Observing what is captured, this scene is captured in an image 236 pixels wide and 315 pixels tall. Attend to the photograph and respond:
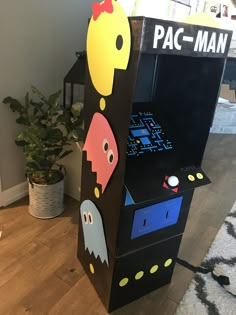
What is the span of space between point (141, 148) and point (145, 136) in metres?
0.05

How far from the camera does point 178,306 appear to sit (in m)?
1.18

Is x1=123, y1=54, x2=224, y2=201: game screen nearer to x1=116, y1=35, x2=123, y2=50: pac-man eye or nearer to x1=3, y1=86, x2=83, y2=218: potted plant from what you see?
x1=116, y1=35, x2=123, y2=50: pac-man eye

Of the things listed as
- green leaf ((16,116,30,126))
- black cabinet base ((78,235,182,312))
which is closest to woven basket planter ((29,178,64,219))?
green leaf ((16,116,30,126))

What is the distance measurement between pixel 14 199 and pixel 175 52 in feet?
4.53

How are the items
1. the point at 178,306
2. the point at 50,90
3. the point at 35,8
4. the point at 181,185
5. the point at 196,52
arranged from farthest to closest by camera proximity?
the point at 50,90 < the point at 35,8 < the point at 178,306 < the point at 181,185 < the point at 196,52

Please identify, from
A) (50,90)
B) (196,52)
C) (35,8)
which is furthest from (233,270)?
(35,8)

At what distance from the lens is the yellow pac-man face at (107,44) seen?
2.47 feet

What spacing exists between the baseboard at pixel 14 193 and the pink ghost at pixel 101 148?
86cm

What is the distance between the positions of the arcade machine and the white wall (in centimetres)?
68

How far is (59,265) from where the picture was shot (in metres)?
1.34

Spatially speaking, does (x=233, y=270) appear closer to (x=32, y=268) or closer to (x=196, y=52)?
(x=32, y=268)

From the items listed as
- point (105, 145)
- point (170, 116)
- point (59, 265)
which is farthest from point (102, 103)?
point (59, 265)

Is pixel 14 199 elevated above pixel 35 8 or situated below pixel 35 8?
below

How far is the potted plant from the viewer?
1454 millimetres
